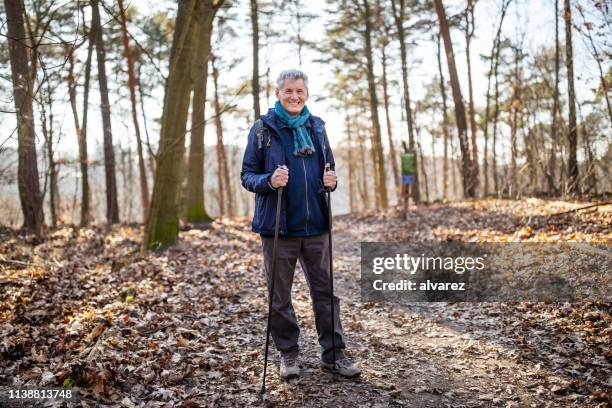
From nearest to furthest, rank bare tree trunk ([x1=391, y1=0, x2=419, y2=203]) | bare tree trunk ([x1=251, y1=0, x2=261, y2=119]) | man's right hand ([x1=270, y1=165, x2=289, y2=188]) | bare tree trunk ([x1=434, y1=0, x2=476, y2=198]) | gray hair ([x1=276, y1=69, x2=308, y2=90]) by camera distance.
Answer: man's right hand ([x1=270, y1=165, x2=289, y2=188]) → gray hair ([x1=276, y1=69, x2=308, y2=90]) → bare tree trunk ([x1=434, y1=0, x2=476, y2=198]) → bare tree trunk ([x1=251, y1=0, x2=261, y2=119]) → bare tree trunk ([x1=391, y1=0, x2=419, y2=203])

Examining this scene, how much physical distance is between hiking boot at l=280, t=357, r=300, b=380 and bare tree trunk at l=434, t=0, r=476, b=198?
38.0 ft

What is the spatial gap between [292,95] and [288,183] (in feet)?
2.35

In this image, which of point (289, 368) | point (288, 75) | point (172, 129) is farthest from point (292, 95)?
point (172, 129)

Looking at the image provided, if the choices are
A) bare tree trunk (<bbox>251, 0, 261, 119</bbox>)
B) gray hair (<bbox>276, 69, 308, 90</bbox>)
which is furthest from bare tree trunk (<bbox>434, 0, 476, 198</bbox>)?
gray hair (<bbox>276, 69, 308, 90</bbox>)

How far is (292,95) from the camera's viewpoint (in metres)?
3.55

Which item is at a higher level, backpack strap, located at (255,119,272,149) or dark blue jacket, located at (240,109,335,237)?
backpack strap, located at (255,119,272,149)

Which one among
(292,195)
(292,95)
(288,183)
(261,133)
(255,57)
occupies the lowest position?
(292,195)

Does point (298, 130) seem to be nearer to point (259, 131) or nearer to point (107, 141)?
point (259, 131)

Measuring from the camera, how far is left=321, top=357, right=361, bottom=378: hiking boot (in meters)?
3.73

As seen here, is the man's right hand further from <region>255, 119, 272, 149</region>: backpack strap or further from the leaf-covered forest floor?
the leaf-covered forest floor

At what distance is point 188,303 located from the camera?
551 centimetres

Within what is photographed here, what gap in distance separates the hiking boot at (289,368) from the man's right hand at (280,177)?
5.06 ft

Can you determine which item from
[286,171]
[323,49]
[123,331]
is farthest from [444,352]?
[323,49]

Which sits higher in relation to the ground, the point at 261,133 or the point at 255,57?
the point at 255,57
